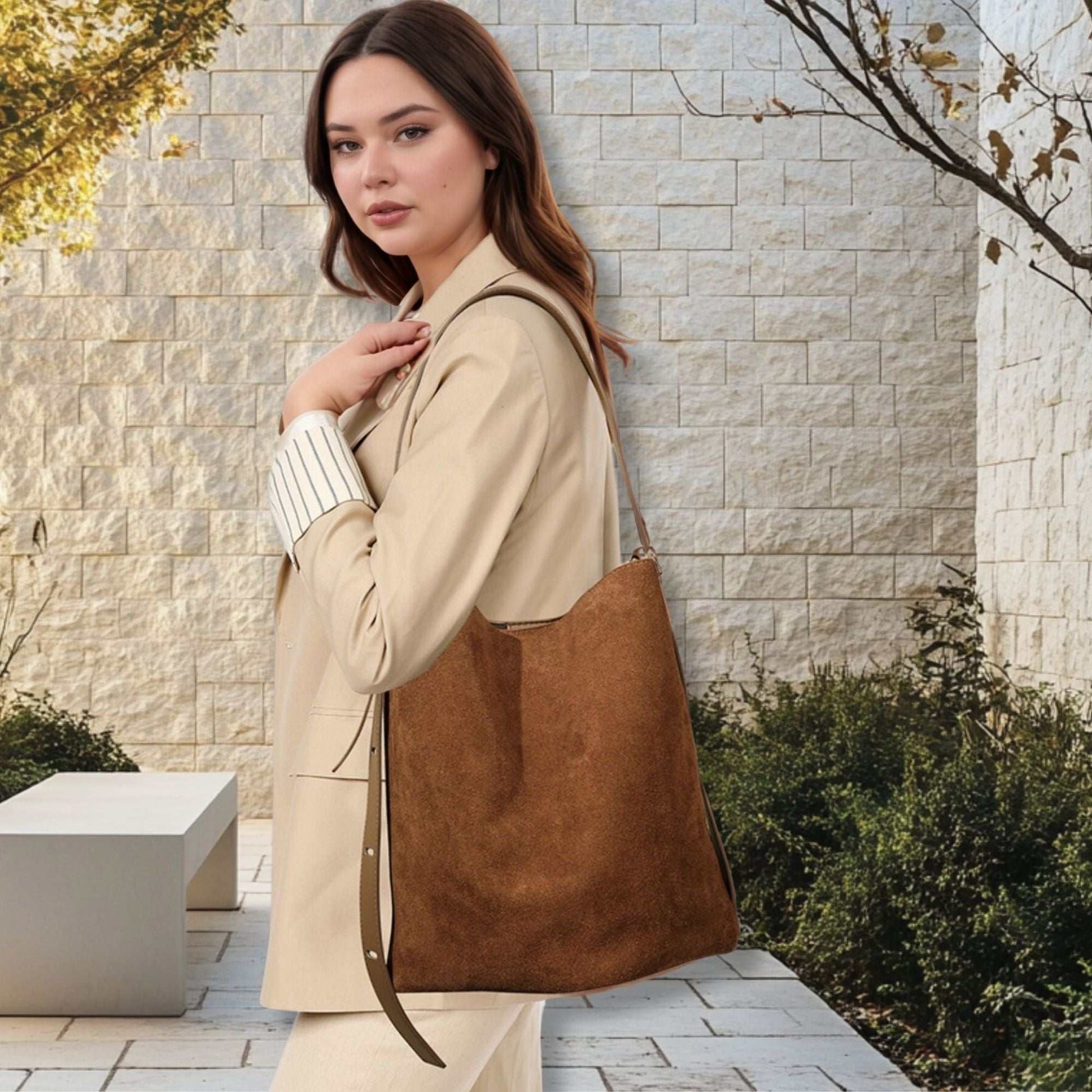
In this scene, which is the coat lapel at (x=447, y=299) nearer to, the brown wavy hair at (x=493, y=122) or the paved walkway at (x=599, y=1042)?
the brown wavy hair at (x=493, y=122)

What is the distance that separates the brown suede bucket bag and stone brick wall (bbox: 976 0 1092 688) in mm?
3562

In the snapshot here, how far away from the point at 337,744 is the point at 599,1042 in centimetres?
237

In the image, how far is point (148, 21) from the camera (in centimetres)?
580

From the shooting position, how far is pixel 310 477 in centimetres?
101

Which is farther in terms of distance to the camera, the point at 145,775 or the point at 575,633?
the point at 145,775

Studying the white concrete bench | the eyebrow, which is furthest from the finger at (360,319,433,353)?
the white concrete bench

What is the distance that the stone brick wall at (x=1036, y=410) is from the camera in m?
4.33

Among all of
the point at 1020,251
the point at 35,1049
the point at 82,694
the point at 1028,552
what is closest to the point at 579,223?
the point at 1020,251

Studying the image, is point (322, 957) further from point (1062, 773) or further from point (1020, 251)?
point (1020, 251)

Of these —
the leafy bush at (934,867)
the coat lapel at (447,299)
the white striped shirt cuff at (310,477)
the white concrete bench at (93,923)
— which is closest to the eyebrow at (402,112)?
the coat lapel at (447,299)

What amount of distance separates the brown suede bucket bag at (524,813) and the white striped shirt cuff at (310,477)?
13 centimetres

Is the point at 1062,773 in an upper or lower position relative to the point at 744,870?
upper

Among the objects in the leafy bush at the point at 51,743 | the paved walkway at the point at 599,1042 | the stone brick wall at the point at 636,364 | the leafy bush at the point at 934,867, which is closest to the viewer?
the paved walkway at the point at 599,1042

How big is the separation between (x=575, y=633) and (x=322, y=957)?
289 mm
